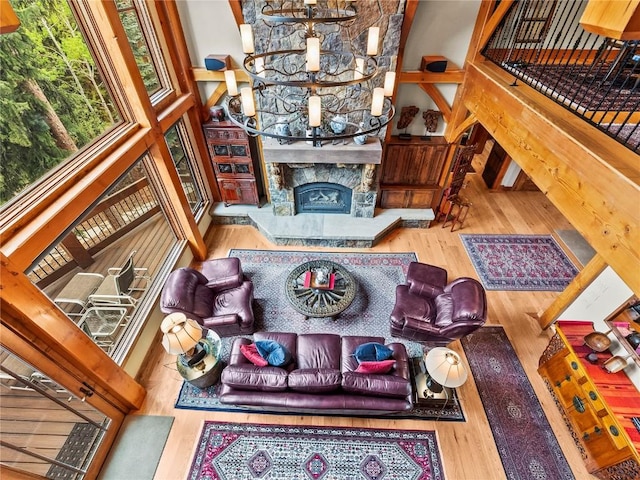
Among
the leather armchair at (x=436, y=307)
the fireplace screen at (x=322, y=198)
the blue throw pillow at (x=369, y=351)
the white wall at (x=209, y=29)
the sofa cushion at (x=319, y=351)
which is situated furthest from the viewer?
the fireplace screen at (x=322, y=198)

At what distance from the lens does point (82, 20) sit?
3146 mm

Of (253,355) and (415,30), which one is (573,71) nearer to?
(415,30)

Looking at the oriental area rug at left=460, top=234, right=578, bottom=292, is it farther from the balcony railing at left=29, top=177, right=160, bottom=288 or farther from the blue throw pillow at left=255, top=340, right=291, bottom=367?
the balcony railing at left=29, top=177, right=160, bottom=288

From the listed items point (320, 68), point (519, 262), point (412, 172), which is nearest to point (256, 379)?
point (320, 68)

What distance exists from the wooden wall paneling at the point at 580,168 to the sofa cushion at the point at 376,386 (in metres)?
2.02

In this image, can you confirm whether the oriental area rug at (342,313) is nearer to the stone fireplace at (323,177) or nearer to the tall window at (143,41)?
the stone fireplace at (323,177)

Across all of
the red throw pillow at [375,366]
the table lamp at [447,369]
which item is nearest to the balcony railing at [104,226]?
the red throw pillow at [375,366]

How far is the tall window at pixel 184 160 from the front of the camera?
5.08 meters

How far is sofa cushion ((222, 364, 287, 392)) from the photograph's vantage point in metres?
3.10

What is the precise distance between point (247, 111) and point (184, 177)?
359 cm

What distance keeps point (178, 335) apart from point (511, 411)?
389 centimetres

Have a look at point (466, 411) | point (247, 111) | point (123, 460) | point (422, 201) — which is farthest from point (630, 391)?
point (123, 460)

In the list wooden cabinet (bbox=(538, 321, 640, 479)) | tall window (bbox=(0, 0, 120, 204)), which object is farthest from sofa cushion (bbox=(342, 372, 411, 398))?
tall window (bbox=(0, 0, 120, 204))

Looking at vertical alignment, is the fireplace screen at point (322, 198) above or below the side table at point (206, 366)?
above
